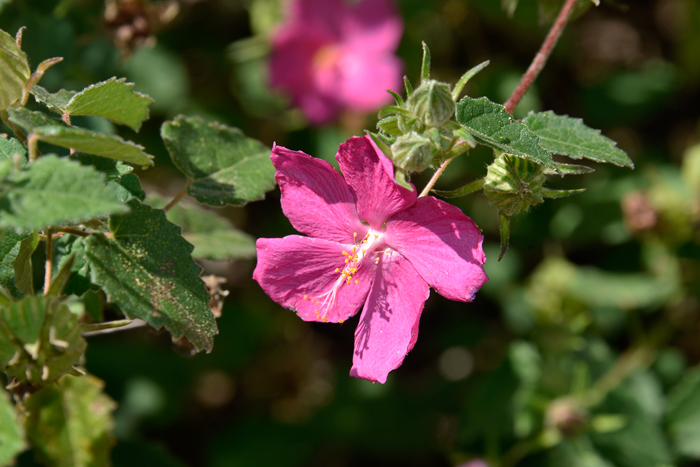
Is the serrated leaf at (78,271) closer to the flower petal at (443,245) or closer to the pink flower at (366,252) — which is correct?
the pink flower at (366,252)

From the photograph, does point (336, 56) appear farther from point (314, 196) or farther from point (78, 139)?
point (78, 139)

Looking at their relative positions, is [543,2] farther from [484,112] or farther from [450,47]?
[450,47]

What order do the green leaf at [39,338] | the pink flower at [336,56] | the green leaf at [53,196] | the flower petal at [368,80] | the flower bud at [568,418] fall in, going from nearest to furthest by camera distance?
the green leaf at [53,196], the green leaf at [39,338], the flower bud at [568,418], the pink flower at [336,56], the flower petal at [368,80]

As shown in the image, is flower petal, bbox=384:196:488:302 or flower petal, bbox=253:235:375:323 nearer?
flower petal, bbox=384:196:488:302

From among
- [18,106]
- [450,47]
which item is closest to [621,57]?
[450,47]

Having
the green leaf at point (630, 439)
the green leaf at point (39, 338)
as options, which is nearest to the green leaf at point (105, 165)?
the green leaf at point (39, 338)

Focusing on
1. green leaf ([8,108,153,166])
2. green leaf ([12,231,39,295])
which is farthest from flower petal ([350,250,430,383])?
green leaf ([12,231,39,295])

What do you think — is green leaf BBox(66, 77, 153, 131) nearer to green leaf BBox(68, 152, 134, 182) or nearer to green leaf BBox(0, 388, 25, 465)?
green leaf BBox(68, 152, 134, 182)
